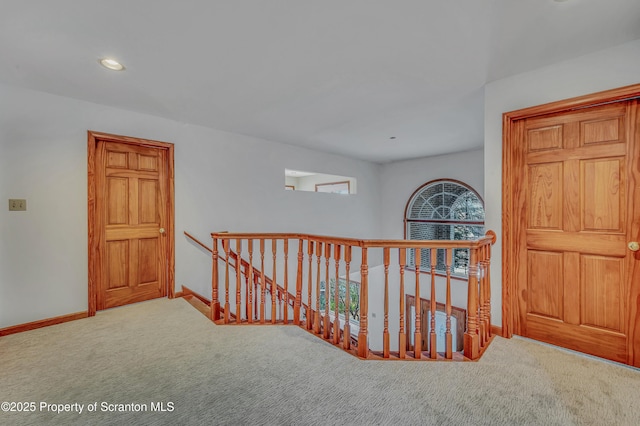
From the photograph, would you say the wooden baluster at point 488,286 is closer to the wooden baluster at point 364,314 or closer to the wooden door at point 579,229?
the wooden door at point 579,229

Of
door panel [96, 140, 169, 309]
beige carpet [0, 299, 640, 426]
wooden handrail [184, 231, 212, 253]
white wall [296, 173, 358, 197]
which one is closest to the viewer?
beige carpet [0, 299, 640, 426]

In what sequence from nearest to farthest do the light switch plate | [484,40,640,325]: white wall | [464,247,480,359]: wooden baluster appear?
[484,40,640,325]: white wall < [464,247,480,359]: wooden baluster < the light switch plate

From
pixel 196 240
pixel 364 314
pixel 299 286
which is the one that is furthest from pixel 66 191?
pixel 364 314

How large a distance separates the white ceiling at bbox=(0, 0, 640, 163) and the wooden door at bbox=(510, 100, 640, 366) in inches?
22.0

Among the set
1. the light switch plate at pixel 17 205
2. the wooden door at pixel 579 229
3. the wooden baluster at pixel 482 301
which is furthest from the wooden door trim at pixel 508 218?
the light switch plate at pixel 17 205

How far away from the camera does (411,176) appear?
6.09m

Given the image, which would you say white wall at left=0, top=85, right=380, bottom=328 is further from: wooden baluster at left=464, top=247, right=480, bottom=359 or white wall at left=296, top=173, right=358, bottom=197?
wooden baluster at left=464, top=247, right=480, bottom=359

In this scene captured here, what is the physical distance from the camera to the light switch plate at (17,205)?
2.52 m

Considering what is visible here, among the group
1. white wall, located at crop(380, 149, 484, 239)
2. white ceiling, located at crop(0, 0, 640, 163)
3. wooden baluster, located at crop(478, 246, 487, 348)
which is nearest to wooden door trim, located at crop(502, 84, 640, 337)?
wooden baluster, located at crop(478, 246, 487, 348)

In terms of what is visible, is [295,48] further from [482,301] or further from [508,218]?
[482,301]

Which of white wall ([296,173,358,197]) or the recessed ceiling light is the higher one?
the recessed ceiling light

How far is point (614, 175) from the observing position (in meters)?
1.99

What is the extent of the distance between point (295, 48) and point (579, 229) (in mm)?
2421

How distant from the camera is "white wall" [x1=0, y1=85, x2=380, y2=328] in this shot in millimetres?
2533
